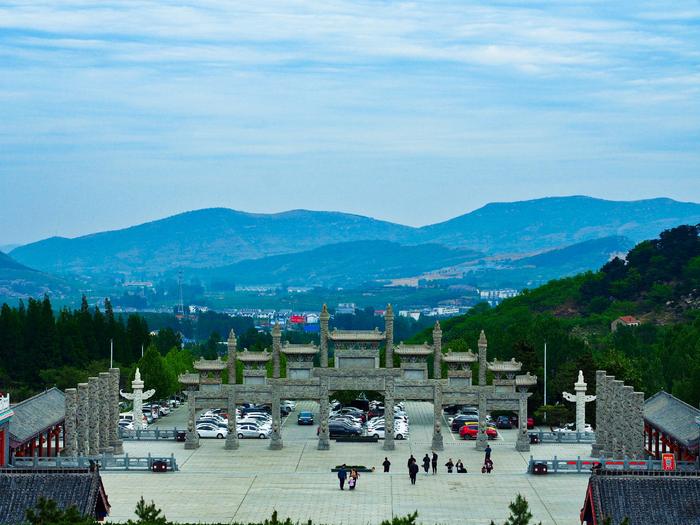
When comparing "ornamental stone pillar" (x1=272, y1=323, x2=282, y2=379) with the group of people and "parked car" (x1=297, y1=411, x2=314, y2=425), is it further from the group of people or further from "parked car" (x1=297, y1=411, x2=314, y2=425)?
"parked car" (x1=297, y1=411, x2=314, y2=425)

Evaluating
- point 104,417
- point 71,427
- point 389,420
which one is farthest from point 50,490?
point 389,420

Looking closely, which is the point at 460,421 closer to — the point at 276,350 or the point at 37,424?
the point at 276,350

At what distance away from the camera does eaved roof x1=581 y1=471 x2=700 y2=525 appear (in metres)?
39.2

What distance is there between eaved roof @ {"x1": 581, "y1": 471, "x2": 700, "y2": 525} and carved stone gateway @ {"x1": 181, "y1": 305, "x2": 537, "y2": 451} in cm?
2178

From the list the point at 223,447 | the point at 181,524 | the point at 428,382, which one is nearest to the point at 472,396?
the point at 428,382

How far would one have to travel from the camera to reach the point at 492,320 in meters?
124

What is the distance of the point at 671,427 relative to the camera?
55875mm

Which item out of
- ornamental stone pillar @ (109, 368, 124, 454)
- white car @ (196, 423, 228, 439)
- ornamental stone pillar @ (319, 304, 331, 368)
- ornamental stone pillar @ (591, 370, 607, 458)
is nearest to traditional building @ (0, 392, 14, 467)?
ornamental stone pillar @ (109, 368, 124, 454)

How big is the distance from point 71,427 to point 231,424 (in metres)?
8.64

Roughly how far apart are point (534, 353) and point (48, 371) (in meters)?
29.5

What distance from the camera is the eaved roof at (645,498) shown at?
39.2 m

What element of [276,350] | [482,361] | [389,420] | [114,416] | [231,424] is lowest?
[231,424]

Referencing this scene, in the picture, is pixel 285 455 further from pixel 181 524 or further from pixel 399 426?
pixel 181 524

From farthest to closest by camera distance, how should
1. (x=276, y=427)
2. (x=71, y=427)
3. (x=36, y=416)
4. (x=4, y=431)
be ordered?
(x=276, y=427) → (x=36, y=416) → (x=71, y=427) → (x=4, y=431)
